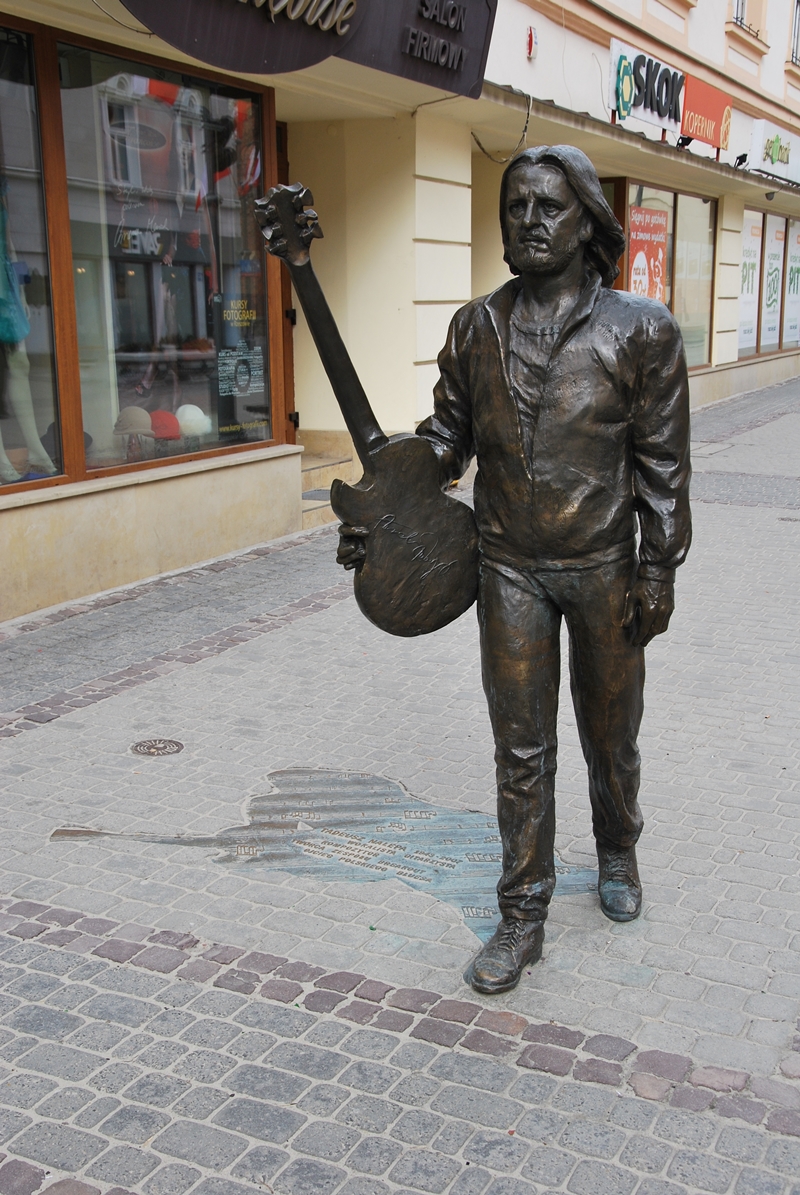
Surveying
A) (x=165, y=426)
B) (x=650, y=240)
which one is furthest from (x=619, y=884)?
(x=650, y=240)

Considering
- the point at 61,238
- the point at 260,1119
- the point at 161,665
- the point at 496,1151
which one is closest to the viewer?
the point at 496,1151

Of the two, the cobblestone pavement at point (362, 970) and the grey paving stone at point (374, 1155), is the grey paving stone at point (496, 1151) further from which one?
the grey paving stone at point (374, 1155)

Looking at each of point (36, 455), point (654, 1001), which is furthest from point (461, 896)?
point (36, 455)

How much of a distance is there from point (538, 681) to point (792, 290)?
23.9 metres

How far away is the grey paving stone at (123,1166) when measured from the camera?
2.63m

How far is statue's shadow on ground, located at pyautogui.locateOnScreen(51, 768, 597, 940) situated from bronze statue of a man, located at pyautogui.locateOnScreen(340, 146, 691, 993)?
48 cm

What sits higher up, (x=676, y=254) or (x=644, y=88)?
(x=644, y=88)

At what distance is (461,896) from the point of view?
391cm

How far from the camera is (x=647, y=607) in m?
3.38

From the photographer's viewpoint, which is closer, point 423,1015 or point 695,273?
point 423,1015

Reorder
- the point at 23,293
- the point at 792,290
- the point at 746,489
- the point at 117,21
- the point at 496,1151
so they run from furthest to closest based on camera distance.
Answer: the point at 792,290 < the point at 746,489 < the point at 23,293 < the point at 117,21 < the point at 496,1151

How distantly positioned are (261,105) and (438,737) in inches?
235

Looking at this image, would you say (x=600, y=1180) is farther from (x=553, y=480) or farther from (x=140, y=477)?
(x=140, y=477)
